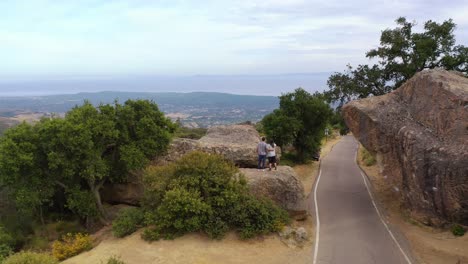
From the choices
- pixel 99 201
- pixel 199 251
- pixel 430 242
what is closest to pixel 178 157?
pixel 99 201

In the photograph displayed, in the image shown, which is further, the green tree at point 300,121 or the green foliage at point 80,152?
the green tree at point 300,121

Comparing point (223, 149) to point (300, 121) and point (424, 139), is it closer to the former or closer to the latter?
point (300, 121)

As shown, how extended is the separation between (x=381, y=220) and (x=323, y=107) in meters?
14.9

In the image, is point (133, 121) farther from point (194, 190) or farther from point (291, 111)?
point (291, 111)

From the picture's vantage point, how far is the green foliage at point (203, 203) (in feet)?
55.4

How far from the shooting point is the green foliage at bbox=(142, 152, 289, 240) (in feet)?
55.4

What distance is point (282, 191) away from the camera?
1912 centimetres

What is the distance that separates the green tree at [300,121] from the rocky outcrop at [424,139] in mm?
9833

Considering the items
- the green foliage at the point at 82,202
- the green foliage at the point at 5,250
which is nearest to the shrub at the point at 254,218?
the green foliage at the point at 82,202

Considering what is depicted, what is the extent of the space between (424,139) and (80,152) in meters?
17.3

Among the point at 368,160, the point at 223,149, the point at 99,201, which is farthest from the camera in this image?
the point at 368,160

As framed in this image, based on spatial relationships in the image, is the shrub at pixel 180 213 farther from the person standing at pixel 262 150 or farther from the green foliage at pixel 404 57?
the green foliage at pixel 404 57

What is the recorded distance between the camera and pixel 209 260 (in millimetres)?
15133

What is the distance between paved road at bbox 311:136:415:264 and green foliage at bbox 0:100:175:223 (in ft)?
34.7
